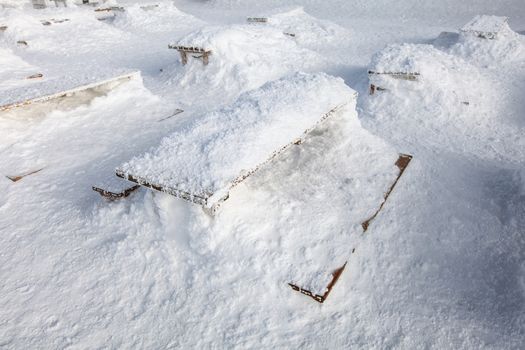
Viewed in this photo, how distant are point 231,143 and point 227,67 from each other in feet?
14.9

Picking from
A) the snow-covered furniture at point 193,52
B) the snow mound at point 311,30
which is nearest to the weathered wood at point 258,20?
the snow mound at point 311,30

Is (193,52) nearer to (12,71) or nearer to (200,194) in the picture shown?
(12,71)

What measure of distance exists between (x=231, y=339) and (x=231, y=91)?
5.13 m

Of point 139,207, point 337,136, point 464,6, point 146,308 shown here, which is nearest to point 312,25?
point 464,6

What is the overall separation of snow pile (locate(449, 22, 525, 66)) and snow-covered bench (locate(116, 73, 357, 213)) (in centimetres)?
576

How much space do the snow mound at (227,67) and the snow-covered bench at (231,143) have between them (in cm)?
286

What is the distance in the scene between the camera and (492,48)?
322 inches

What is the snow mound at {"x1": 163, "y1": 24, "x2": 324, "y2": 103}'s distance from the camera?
7.03 metres

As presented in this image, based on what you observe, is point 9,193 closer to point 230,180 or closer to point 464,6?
point 230,180

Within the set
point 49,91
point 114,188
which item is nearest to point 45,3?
point 49,91

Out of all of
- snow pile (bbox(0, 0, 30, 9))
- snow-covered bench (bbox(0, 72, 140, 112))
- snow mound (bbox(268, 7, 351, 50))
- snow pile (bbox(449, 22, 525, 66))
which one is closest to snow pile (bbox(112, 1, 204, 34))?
snow mound (bbox(268, 7, 351, 50))

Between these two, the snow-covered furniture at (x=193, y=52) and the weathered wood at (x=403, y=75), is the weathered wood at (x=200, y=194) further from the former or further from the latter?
the snow-covered furniture at (x=193, y=52)

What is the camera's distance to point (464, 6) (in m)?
13.8

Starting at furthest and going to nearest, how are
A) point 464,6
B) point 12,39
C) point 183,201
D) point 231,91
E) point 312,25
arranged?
point 464,6 < point 312,25 < point 12,39 < point 231,91 < point 183,201
